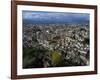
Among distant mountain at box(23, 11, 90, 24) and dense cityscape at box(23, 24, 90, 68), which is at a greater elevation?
distant mountain at box(23, 11, 90, 24)

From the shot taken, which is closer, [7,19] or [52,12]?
[7,19]

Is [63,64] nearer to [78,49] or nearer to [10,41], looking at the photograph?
[78,49]

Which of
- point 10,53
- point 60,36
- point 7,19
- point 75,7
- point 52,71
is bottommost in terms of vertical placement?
point 52,71

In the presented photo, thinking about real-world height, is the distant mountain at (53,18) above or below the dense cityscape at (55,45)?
above

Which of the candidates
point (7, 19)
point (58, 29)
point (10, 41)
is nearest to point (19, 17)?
point (7, 19)

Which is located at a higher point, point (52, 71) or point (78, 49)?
point (78, 49)

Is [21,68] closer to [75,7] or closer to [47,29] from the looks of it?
[47,29]

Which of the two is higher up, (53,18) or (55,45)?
(53,18)
